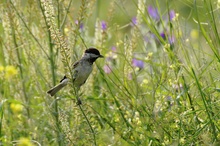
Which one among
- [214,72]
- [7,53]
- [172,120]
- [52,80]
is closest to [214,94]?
[214,72]

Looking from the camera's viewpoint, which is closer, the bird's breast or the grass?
the grass

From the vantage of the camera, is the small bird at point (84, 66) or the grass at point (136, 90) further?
the small bird at point (84, 66)

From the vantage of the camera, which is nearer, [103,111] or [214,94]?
[214,94]

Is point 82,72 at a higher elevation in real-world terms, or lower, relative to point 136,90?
higher

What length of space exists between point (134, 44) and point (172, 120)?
746 millimetres

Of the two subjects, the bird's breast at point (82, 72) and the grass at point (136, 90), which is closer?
the grass at point (136, 90)

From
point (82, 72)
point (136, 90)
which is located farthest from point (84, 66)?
point (136, 90)

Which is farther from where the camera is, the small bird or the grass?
the small bird

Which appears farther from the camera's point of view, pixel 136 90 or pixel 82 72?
pixel 82 72

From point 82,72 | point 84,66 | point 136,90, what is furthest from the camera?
point 84,66

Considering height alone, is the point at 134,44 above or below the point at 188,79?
above

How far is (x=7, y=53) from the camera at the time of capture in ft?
14.6

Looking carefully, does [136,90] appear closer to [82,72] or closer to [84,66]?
[82,72]

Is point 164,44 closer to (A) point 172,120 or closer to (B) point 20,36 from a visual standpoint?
(A) point 172,120
